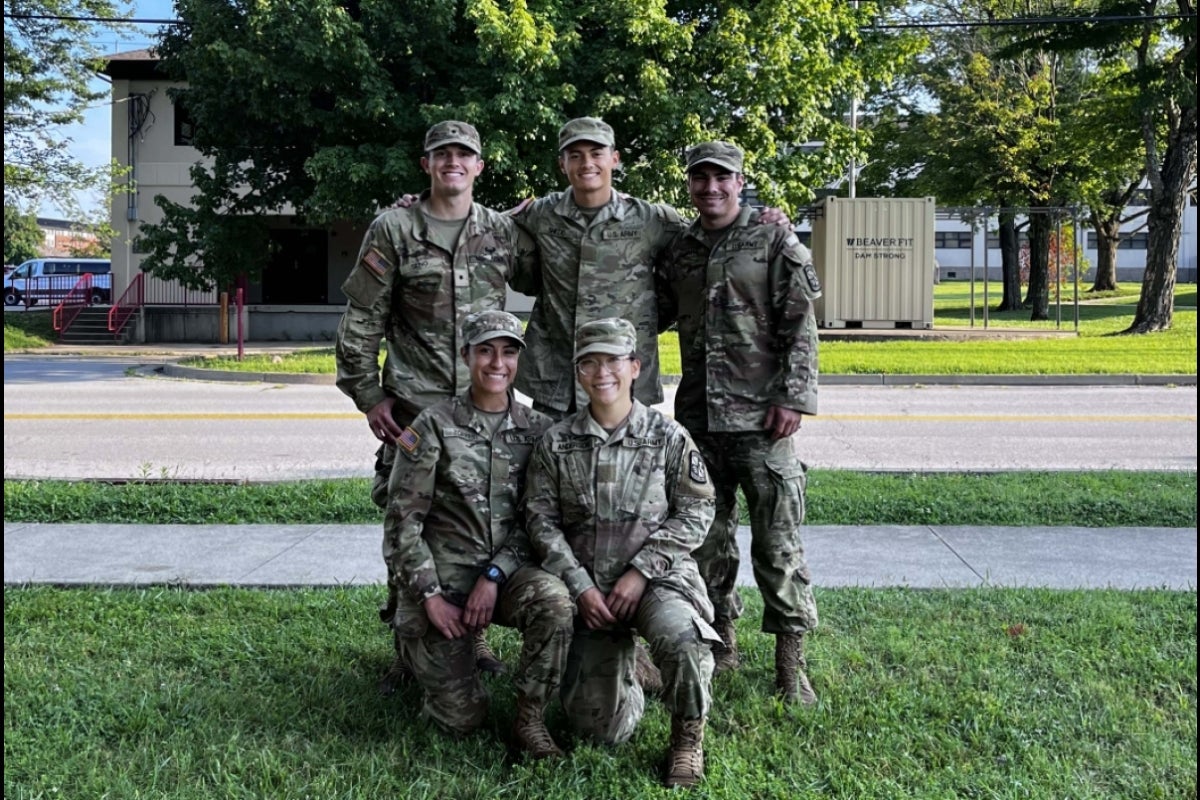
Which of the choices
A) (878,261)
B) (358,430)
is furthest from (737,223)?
(878,261)

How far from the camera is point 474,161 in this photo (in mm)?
4391

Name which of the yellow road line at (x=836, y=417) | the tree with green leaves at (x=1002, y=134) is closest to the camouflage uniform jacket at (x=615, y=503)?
the yellow road line at (x=836, y=417)

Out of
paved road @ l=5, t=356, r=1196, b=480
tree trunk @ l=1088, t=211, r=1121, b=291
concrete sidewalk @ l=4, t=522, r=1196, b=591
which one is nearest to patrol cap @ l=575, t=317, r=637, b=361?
concrete sidewalk @ l=4, t=522, r=1196, b=591

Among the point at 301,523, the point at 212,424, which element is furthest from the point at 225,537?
the point at 212,424

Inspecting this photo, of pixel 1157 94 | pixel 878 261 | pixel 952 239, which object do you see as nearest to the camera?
pixel 1157 94

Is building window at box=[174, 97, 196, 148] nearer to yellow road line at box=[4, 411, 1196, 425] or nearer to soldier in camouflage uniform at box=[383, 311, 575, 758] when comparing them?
yellow road line at box=[4, 411, 1196, 425]

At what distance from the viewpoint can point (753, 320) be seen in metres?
4.42

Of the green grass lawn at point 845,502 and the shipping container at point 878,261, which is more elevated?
the shipping container at point 878,261

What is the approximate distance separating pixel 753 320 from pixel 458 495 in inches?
52.9

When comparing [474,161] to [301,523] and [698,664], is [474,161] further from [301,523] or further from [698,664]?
[301,523]

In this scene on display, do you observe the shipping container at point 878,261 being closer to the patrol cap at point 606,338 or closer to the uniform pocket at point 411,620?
the patrol cap at point 606,338

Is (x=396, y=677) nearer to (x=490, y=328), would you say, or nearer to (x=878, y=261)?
(x=490, y=328)

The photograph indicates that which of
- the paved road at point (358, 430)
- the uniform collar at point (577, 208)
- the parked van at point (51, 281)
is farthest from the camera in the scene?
the parked van at point (51, 281)

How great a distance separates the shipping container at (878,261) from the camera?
23.8m
